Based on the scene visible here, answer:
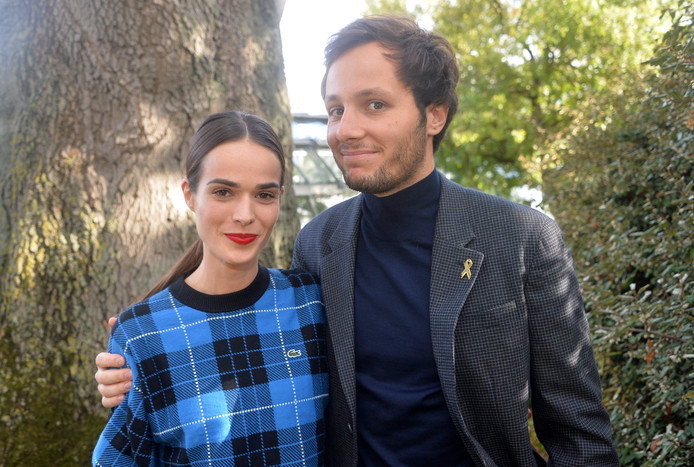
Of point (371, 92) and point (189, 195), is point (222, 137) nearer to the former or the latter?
point (189, 195)

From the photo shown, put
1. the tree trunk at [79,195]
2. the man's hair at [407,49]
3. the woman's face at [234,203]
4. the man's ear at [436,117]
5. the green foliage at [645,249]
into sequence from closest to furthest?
1. the woman's face at [234,203]
2. the man's hair at [407,49]
3. the man's ear at [436,117]
4. the green foliage at [645,249]
5. the tree trunk at [79,195]

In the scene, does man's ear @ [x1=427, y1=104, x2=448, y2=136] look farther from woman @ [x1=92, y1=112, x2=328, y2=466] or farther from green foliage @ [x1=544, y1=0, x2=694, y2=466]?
green foliage @ [x1=544, y1=0, x2=694, y2=466]

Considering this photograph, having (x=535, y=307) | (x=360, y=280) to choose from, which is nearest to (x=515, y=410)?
(x=535, y=307)

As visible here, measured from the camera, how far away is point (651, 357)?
271 cm

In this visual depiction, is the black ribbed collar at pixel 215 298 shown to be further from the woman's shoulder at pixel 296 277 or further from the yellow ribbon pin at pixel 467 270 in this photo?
the yellow ribbon pin at pixel 467 270

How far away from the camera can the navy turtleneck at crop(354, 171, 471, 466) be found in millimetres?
2098

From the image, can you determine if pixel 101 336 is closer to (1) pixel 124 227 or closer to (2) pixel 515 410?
(1) pixel 124 227

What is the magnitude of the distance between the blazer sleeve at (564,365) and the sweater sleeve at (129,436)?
52.1 inches

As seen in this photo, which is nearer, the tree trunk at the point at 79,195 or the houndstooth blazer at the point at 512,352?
the houndstooth blazer at the point at 512,352

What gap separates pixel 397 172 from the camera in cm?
226

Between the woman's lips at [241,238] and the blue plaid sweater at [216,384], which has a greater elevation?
the woman's lips at [241,238]

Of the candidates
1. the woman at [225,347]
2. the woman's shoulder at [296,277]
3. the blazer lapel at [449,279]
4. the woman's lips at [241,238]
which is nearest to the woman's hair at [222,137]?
the woman at [225,347]

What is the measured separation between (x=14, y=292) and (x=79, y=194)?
24.2 inches

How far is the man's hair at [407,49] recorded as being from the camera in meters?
2.31
